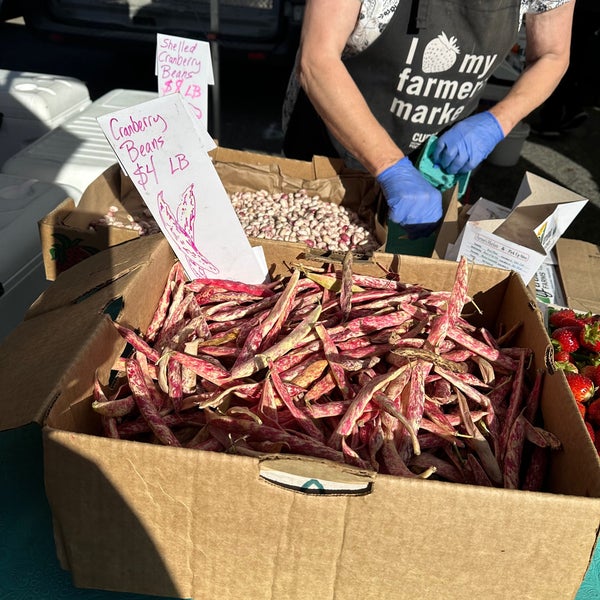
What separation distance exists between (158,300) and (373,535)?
1086mm

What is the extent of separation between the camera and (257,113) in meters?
7.23

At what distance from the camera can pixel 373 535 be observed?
3.67ft

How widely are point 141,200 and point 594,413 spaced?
2.15 metres

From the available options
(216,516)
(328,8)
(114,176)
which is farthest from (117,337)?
(328,8)

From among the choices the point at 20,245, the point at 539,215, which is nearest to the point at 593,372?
the point at 539,215

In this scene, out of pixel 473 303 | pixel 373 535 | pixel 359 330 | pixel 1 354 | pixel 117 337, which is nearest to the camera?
pixel 373 535

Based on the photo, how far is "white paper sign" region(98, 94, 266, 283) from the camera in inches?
63.4

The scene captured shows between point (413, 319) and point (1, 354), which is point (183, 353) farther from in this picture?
point (413, 319)

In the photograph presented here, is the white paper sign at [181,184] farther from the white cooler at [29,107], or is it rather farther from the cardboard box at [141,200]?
the white cooler at [29,107]

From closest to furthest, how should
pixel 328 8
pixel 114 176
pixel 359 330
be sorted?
pixel 359 330
pixel 328 8
pixel 114 176

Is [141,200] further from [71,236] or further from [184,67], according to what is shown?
[71,236]

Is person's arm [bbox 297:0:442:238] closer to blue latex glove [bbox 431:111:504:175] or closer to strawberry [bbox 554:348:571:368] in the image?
blue latex glove [bbox 431:111:504:175]

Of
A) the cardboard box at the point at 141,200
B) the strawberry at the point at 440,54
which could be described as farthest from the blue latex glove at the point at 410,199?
the strawberry at the point at 440,54

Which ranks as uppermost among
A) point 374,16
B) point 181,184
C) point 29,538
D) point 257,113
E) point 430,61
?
point 374,16
